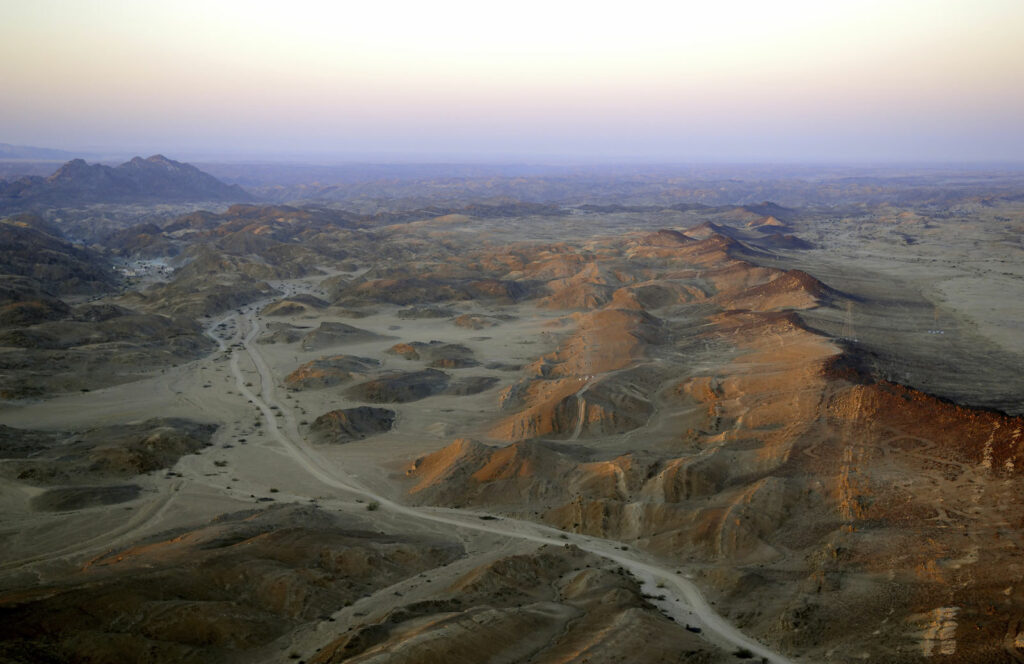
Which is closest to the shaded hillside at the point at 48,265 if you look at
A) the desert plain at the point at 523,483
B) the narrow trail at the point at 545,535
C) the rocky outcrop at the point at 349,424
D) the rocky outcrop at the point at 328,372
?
the desert plain at the point at 523,483

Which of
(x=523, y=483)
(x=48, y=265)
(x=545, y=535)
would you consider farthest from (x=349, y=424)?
(x=48, y=265)

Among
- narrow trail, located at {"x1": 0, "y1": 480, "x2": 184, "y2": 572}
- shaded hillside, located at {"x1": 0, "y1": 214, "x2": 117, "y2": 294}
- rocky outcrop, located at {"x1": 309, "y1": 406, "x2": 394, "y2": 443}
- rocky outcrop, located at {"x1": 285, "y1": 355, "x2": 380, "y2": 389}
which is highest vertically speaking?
shaded hillside, located at {"x1": 0, "y1": 214, "x2": 117, "y2": 294}

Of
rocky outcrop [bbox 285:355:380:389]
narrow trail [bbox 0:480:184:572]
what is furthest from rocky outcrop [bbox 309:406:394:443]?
narrow trail [bbox 0:480:184:572]

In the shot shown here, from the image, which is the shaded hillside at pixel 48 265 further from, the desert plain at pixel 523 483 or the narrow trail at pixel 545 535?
the narrow trail at pixel 545 535

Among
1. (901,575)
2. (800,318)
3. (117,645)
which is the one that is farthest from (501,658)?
(800,318)

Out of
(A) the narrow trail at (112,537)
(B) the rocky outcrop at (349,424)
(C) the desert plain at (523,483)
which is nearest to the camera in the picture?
(C) the desert plain at (523,483)

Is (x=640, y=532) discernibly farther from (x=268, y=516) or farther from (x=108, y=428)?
(x=108, y=428)

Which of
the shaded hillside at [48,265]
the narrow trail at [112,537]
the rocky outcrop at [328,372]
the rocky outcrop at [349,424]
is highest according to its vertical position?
the shaded hillside at [48,265]

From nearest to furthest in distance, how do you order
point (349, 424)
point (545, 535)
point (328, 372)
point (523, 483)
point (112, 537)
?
point (112, 537)
point (545, 535)
point (523, 483)
point (349, 424)
point (328, 372)

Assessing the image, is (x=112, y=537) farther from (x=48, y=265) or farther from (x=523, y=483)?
(x=48, y=265)

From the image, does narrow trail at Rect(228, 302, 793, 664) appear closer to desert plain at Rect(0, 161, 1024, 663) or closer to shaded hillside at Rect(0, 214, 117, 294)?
desert plain at Rect(0, 161, 1024, 663)
